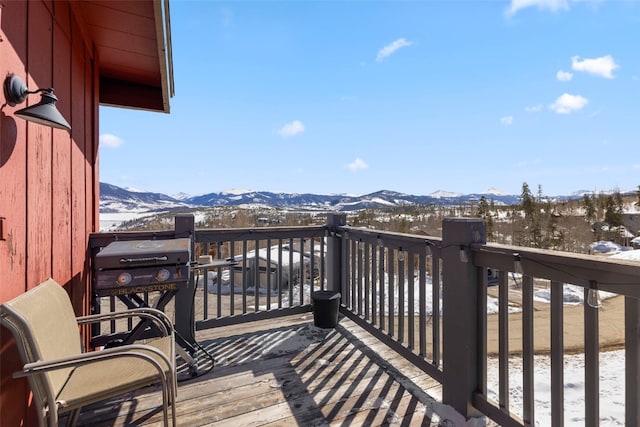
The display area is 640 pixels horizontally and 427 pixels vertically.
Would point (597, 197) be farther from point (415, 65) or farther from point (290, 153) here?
point (290, 153)

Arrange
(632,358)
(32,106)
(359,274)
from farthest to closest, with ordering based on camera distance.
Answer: (359,274), (32,106), (632,358)

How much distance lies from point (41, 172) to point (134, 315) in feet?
3.15

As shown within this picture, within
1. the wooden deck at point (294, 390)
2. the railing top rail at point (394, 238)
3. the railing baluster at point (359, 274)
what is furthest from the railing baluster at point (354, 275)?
the wooden deck at point (294, 390)

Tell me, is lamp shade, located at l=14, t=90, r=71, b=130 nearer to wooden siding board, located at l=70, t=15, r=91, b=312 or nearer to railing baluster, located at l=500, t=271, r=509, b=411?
wooden siding board, located at l=70, t=15, r=91, b=312

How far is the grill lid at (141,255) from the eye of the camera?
6.75 ft

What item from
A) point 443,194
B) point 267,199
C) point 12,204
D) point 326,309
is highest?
point 443,194

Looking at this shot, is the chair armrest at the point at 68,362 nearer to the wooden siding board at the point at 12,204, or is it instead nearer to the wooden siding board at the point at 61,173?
the wooden siding board at the point at 12,204

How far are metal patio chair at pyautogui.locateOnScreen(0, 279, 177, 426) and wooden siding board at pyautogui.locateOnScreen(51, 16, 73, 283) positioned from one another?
1.43 feet

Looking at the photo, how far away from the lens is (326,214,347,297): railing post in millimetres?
3633

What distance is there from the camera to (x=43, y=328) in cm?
143

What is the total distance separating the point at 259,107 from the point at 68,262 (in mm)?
11560

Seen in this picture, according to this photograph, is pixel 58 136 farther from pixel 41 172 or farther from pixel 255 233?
pixel 255 233

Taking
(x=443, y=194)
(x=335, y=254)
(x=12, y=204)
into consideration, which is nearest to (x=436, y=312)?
(x=335, y=254)

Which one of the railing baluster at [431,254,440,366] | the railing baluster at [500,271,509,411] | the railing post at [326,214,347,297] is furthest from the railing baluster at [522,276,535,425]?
the railing post at [326,214,347,297]
